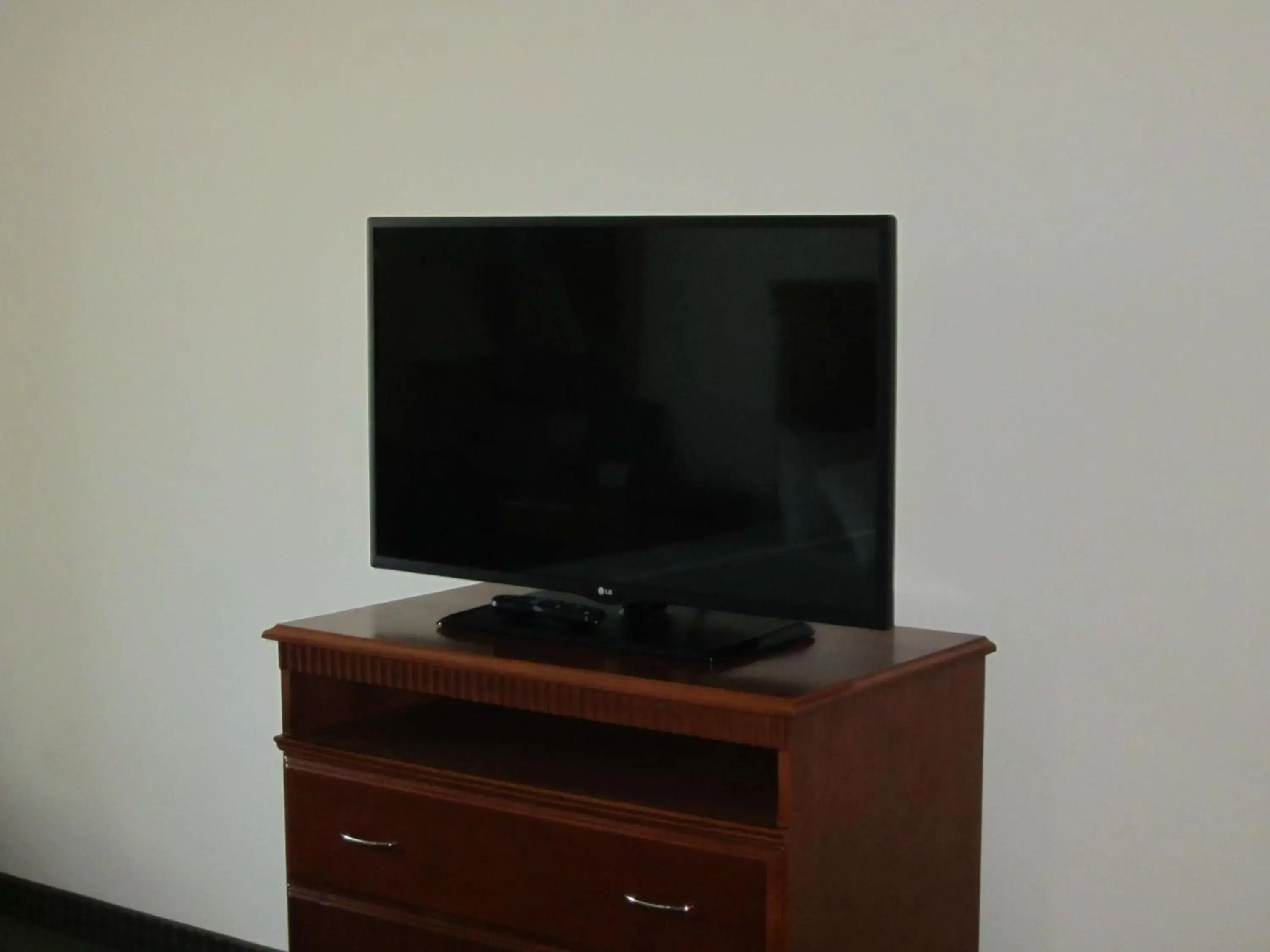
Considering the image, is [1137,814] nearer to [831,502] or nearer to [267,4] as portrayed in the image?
[831,502]

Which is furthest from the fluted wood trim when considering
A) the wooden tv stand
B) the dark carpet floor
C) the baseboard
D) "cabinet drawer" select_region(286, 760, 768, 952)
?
the dark carpet floor

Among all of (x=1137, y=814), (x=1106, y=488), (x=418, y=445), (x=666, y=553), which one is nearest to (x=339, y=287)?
(x=418, y=445)

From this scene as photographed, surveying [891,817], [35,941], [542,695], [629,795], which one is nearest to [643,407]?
[542,695]

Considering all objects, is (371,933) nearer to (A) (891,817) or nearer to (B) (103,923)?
(A) (891,817)

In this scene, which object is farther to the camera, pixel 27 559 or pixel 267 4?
pixel 27 559

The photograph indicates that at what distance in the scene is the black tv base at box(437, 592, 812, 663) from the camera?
1954mm

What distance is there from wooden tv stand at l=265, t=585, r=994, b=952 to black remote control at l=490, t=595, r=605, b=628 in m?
0.06

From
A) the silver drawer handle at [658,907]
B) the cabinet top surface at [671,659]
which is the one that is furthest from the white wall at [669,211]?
the silver drawer handle at [658,907]

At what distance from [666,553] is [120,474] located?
1490mm

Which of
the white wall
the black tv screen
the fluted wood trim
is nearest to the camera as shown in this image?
the fluted wood trim

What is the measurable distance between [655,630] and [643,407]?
300mm

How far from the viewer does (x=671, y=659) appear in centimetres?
194

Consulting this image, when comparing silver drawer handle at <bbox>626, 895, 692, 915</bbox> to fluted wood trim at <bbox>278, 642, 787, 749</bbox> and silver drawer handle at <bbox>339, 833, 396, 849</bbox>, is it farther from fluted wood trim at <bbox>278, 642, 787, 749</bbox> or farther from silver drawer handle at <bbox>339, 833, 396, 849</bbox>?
silver drawer handle at <bbox>339, 833, 396, 849</bbox>

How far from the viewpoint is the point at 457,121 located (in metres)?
2.59
